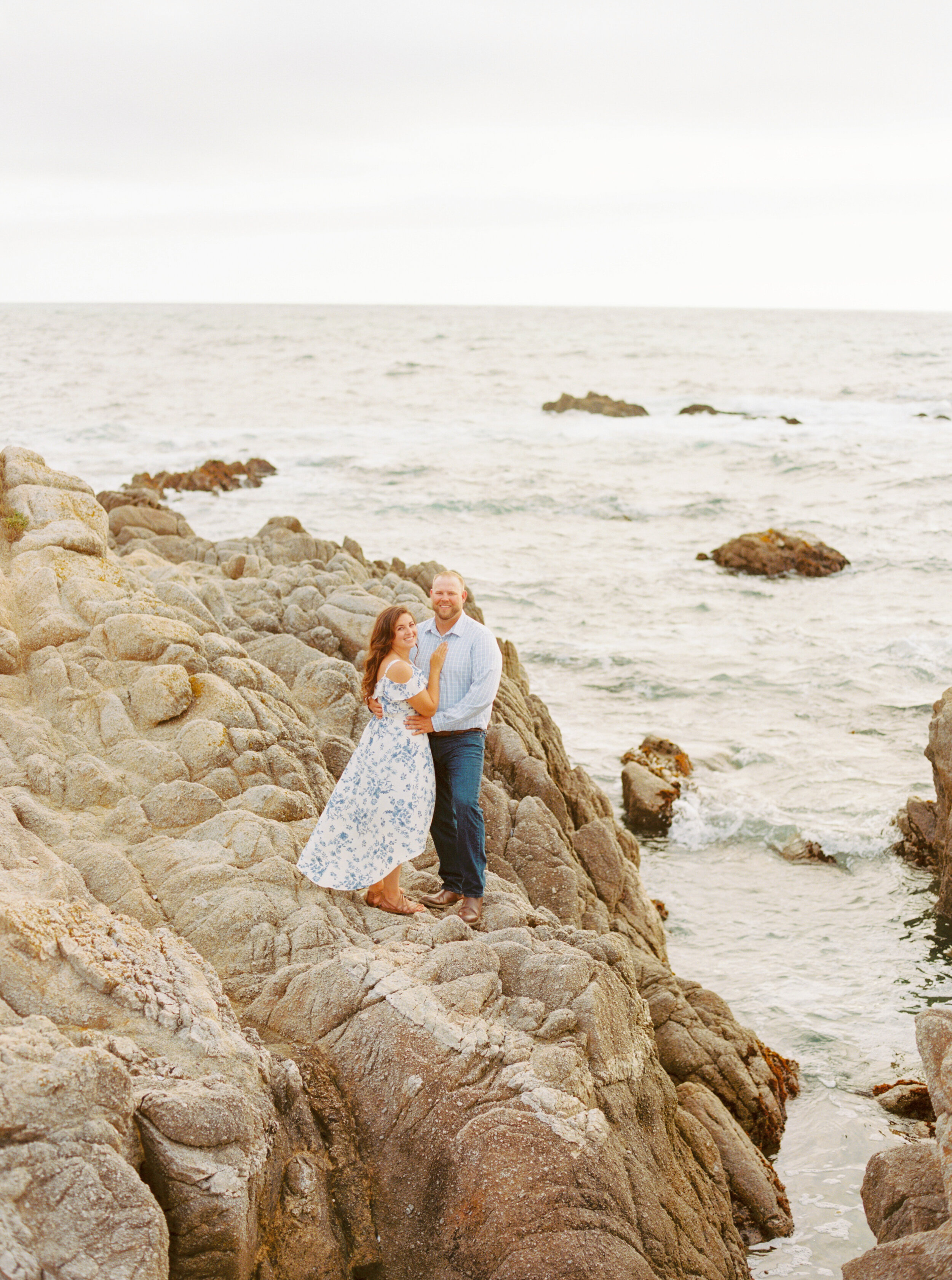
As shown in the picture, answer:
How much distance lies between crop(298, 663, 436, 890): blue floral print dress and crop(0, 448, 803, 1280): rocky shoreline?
0.26 metres

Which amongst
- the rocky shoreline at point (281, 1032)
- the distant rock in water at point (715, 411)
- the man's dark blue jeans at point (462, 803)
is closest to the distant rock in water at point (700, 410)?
the distant rock in water at point (715, 411)

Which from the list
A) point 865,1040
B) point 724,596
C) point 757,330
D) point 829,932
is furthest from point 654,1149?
point 757,330

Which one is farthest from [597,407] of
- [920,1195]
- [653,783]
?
[920,1195]

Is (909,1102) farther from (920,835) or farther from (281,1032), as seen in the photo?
(281,1032)

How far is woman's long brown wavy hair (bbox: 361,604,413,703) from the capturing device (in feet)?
21.0

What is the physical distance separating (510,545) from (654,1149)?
2462 cm

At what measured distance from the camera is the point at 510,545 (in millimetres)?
29734

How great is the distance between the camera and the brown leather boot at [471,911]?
22.0ft

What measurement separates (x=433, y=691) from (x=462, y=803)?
2.51 ft

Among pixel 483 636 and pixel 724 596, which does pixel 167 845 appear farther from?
pixel 724 596

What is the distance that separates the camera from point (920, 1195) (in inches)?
203

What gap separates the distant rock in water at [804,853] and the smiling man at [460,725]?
23.4 feet

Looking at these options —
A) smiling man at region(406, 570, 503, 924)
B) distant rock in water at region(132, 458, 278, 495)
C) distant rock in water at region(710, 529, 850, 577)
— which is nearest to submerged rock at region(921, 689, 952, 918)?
smiling man at region(406, 570, 503, 924)

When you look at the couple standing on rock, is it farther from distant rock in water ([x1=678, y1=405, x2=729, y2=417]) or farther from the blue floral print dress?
distant rock in water ([x1=678, y1=405, x2=729, y2=417])
